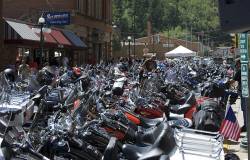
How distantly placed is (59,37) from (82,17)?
723 cm

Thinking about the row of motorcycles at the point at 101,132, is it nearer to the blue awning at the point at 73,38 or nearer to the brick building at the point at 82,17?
the brick building at the point at 82,17

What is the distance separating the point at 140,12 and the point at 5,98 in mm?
126010

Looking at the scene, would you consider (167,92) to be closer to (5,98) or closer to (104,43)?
(5,98)

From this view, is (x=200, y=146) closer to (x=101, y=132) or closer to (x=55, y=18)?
(x=101, y=132)

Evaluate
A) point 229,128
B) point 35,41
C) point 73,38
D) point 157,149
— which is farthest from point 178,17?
point 157,149

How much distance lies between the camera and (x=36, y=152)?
19.9 ft

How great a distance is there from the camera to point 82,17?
42.7 meters

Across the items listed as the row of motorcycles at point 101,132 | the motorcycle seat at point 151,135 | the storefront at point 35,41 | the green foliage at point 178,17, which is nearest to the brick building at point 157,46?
the green foliage at point 178,17

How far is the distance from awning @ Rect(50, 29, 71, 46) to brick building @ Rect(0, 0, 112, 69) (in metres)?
1.47

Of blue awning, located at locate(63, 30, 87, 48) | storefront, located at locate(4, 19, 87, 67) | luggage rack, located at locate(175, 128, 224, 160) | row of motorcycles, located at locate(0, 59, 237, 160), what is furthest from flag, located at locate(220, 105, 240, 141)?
blue awning, located at locate(63, 30, 87, 48)

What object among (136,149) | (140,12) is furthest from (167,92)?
(140,12)

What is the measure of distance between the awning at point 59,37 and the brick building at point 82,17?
57.9 inches

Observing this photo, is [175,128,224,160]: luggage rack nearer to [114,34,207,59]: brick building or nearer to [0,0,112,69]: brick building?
[0,0,112,69]: brick building

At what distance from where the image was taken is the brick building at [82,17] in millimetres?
37375
